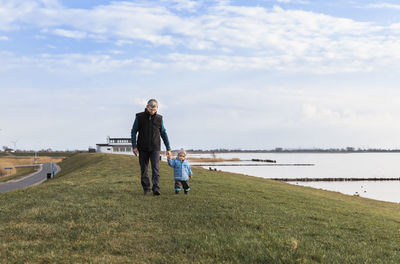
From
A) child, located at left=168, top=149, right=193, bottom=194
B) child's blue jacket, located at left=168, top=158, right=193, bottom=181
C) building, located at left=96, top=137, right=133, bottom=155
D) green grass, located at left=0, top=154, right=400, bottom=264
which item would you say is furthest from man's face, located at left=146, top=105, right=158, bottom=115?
building, located at left=96, top=137, right=133, bottom=155

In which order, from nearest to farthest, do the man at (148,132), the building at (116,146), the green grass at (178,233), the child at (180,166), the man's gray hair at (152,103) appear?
1. the green grass at (178,233)
2. the man's gray hair at (152,103)
3. the man at (148,132)
4. the child at (180,166)
5. the building at (116,146)

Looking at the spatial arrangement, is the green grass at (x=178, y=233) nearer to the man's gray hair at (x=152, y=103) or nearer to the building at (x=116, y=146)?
the man's gray hair at (x=152, y=103)

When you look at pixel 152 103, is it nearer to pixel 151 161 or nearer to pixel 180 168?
pixel 151 161

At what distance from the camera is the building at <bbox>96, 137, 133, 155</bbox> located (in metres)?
81.2

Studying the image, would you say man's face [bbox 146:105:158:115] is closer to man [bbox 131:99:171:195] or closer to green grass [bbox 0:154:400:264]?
man [bbox 131:99:171:195]

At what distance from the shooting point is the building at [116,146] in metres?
81.2

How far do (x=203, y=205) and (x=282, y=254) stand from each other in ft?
17.3

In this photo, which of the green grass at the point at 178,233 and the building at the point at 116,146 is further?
the building at the point at 116,146

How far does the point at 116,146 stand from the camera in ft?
274

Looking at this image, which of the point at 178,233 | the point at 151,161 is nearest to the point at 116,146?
the point at 151,161

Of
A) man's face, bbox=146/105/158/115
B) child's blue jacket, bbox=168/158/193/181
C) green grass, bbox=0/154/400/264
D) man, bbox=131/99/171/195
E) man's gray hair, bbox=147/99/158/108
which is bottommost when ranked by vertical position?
green grass, bbox=0/154/400/264

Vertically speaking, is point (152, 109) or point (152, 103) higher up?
point (152, 103)

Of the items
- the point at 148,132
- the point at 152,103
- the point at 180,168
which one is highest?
the point at 152,103

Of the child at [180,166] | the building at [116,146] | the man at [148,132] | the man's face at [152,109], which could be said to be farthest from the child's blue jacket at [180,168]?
the building at [116,146]
